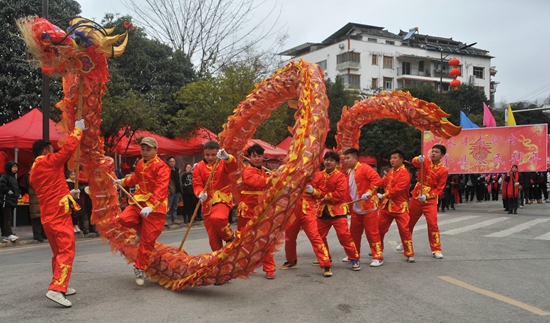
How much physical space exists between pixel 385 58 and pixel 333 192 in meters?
49.2

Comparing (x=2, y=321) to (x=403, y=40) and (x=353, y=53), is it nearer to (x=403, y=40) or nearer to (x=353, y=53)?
(x=353, y=53)

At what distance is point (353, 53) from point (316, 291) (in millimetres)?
47702

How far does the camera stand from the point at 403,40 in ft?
188

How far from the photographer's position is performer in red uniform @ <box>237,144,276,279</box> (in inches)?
258

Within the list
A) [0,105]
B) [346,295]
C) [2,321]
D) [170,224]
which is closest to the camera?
[2,321]

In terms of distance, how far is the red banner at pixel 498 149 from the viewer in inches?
640

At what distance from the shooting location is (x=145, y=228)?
603cm

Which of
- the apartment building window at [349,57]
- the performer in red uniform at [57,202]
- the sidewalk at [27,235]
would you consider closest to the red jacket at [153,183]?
the performer in red uniform at [57,202]

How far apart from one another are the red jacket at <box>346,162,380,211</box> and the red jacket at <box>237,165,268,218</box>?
1.70m

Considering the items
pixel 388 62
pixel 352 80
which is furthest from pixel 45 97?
pixel 388 62

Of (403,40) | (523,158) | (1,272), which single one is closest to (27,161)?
(1,272)

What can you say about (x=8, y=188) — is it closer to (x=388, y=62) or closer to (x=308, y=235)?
(x=308, y=235)

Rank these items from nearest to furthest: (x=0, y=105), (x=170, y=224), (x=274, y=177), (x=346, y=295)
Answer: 1. (x=274, y=177)
2. (x=346, y=295)
3. (x=170, y=224)
4. (x=0, y=105)

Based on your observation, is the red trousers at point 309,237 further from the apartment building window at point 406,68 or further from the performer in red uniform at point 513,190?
the apartment building window at point 406,68
